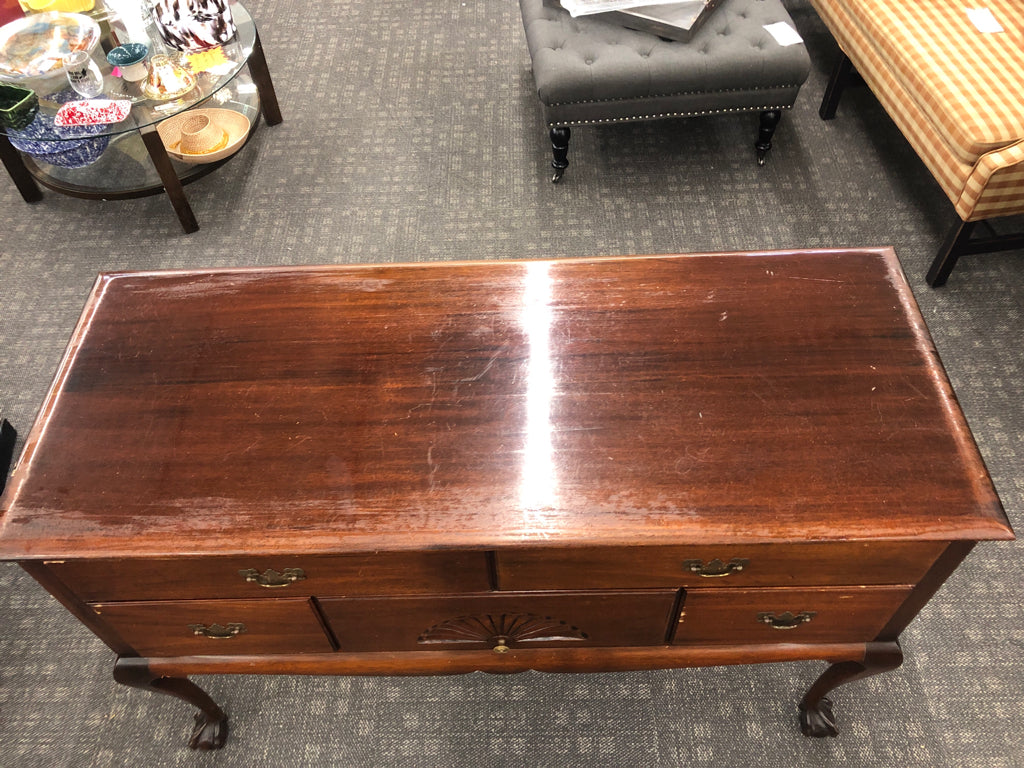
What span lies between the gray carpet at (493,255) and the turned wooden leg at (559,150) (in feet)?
0.27

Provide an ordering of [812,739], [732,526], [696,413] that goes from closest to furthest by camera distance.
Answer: [732,526]
[696,413]
[812,739]

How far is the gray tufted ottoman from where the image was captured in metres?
2.37

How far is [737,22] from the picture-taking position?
8.17 ft

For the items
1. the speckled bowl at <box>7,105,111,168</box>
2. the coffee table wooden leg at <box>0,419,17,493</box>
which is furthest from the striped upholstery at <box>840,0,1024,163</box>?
the coffee table wooden leg at <box>0,419,17,493</box>

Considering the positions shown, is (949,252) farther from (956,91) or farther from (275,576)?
(275,576)

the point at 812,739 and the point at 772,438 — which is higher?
the point at 772,438

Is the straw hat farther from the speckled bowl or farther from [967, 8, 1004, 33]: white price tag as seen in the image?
[967, 8, 1004, 33]: white price tag

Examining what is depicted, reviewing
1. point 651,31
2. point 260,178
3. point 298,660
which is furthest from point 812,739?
point 260,178

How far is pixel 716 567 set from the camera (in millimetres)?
1160

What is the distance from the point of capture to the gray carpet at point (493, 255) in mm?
1632

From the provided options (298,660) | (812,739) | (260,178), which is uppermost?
(298,660)

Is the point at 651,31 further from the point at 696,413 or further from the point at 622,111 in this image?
the point at 696,413

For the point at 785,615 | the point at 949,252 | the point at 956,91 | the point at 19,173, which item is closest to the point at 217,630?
the point at 785,615

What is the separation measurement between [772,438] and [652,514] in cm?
24
